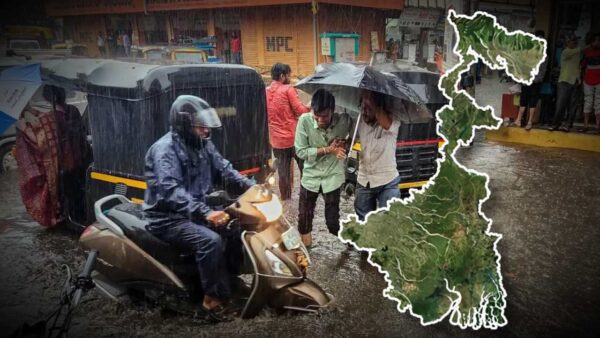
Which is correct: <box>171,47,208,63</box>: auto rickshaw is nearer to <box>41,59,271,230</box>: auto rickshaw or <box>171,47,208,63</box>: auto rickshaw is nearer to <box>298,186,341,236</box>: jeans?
<box>41,59,271,230</box>: auto rickshaw

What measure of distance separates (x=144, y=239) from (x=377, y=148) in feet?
6.23

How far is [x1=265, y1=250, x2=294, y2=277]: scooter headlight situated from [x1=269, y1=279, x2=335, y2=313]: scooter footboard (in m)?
0.11

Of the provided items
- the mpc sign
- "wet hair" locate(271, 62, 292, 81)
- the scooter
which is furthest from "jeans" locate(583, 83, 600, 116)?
the scooter

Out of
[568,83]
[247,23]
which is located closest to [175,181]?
[247,23]

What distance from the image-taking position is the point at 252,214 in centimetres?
279

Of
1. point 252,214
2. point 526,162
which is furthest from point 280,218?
point 526,162

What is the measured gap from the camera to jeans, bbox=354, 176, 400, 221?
145 inches

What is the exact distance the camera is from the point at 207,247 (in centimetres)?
279

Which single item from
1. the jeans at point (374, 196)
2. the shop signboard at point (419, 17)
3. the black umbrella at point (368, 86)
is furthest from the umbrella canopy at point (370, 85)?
the shop signboard at point (419, 17)

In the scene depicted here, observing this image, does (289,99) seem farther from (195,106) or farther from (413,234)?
(413,234)

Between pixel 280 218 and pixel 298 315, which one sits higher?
pixel 280 218

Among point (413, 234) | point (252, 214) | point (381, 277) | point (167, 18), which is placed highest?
point (167, 18)

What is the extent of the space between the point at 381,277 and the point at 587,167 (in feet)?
13.9

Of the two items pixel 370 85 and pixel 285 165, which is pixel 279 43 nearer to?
pixel 285 165
